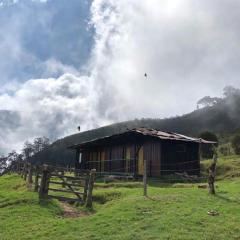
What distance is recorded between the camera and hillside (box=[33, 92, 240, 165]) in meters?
114

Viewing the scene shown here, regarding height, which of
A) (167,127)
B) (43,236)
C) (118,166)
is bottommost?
(43,236)

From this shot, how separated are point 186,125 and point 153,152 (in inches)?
3418

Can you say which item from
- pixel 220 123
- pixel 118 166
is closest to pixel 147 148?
pixel 118 166

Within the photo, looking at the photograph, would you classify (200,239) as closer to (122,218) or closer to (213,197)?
(122,218)

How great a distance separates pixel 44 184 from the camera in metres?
22.4

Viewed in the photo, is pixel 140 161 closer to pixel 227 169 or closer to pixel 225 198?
pixel 227 169

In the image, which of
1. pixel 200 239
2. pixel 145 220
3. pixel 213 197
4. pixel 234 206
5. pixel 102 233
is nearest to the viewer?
pixel 200 239

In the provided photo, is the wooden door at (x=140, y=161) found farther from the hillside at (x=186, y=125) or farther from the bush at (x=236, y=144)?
the hillside at (x=186, y=125)

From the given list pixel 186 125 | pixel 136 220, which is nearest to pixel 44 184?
pixel 136 220

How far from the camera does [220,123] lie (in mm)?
→ 121562

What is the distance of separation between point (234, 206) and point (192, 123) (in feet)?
359

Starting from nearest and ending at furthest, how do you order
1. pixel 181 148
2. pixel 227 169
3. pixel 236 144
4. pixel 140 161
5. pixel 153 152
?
pixel 153 152
pixel 181 148
pixel 140 161
pixel 227 169
pixel 236 144

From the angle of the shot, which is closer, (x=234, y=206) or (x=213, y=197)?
(x=234, y=206)

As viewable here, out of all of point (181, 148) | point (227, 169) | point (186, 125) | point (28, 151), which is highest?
point (186, 125)
